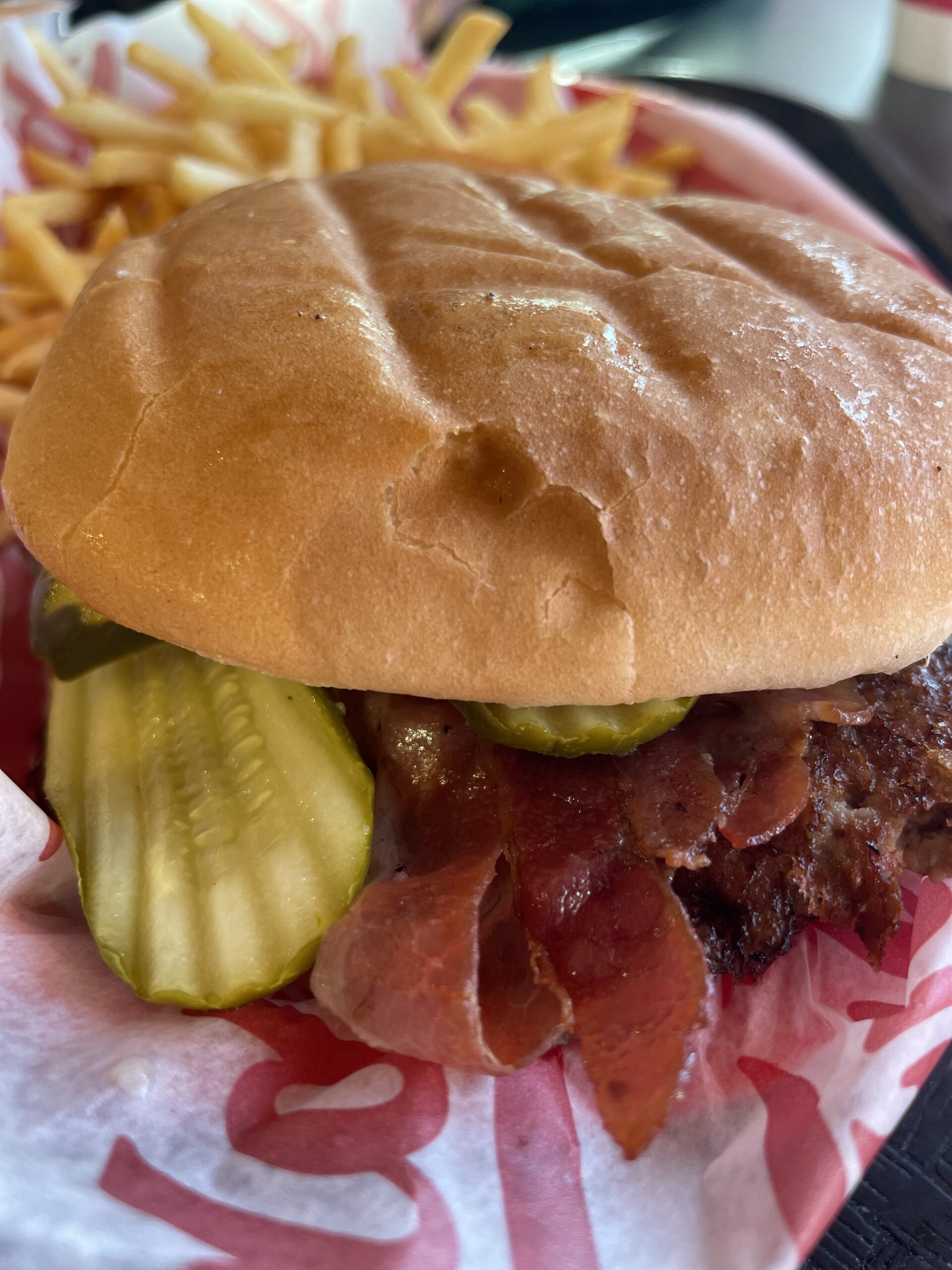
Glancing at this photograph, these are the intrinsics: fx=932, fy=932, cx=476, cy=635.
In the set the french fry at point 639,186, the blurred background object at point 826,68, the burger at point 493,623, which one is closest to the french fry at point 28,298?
the burger at point 493,623

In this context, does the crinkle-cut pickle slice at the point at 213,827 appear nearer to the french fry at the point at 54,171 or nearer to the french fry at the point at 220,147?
the french fry at the point at 220,147

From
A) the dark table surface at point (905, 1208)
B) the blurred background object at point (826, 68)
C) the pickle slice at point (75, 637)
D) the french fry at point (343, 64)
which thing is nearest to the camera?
the dark table surface at point (905, 1208)

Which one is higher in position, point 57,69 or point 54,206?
point 57,69

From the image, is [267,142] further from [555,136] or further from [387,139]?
[555,136]

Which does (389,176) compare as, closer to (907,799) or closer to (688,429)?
(688,429)

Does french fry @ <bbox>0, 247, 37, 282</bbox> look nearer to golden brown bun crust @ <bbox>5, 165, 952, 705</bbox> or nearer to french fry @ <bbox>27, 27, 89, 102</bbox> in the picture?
french fry @ <bbox>27, 27, 89, 102</bbox>

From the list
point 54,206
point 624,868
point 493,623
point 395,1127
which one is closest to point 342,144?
point 54,206

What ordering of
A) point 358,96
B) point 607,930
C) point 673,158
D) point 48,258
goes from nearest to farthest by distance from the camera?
point 607,930 → point 48,258 → point 358,96 → point 673,158
